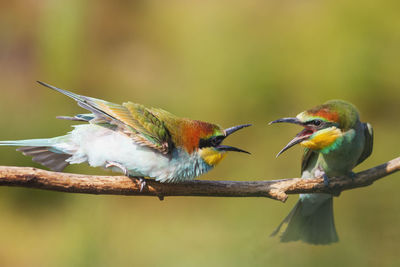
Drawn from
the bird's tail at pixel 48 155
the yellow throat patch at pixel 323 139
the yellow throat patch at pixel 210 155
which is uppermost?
the yellow throat patch at pixel 323 139

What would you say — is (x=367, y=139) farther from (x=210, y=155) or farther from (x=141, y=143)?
(x=141, y=143)

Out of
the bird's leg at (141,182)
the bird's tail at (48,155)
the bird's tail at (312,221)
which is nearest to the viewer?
the bird's leg at (141,182)

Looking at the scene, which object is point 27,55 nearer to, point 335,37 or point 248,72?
point 248,72

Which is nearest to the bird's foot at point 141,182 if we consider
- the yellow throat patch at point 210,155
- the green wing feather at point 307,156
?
the yellow throat patch at point 210,155

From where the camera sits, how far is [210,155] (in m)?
1.72

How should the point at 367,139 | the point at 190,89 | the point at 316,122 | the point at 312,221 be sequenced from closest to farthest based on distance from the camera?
the point at 316,122, the point at 367,139, the point at 312,221, the point at 190,89

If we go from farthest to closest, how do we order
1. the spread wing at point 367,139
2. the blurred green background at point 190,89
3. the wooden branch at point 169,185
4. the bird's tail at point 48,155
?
the blurred green background at point 190,89 < the spread wing at point 367,139 < the bird's tail at point 48,155 < the wooden branch at point 169,185

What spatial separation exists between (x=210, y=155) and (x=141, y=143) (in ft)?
0.77

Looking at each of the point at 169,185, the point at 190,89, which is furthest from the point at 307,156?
the point at 190,89

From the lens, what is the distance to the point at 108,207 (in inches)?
125

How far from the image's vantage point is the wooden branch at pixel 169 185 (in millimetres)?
1469

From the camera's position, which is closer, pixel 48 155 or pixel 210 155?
pixel 210 155

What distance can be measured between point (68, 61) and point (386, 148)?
222 centimetres

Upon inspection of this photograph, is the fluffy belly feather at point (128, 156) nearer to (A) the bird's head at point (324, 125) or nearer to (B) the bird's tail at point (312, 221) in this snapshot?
(A) the bird's head at point (324, 125)
